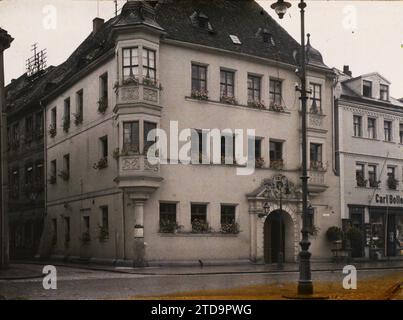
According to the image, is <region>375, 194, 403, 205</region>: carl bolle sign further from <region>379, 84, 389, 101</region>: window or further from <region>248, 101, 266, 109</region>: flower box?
<region>248, 101, 266, 109</region>: flower box

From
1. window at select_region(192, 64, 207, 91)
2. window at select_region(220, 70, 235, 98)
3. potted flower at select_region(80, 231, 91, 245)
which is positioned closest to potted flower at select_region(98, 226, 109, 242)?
potted flower at select_region(80, 231, 91, 245)

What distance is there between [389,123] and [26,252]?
24523 mm

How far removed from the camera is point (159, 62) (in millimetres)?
30891

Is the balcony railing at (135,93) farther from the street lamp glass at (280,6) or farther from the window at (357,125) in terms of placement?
the window at (357,125)

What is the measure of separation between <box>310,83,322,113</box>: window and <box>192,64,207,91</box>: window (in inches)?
288

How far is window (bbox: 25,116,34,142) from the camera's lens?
131ft

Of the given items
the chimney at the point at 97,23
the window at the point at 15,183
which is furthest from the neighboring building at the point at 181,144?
the window at the point at 15,183

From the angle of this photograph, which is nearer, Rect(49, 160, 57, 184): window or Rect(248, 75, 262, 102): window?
Rect(248, 75, 262, 102): window

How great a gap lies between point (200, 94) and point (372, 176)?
1399 centimetres

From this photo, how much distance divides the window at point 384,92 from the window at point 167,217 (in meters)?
17.4

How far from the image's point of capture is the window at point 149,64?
3007 cm
